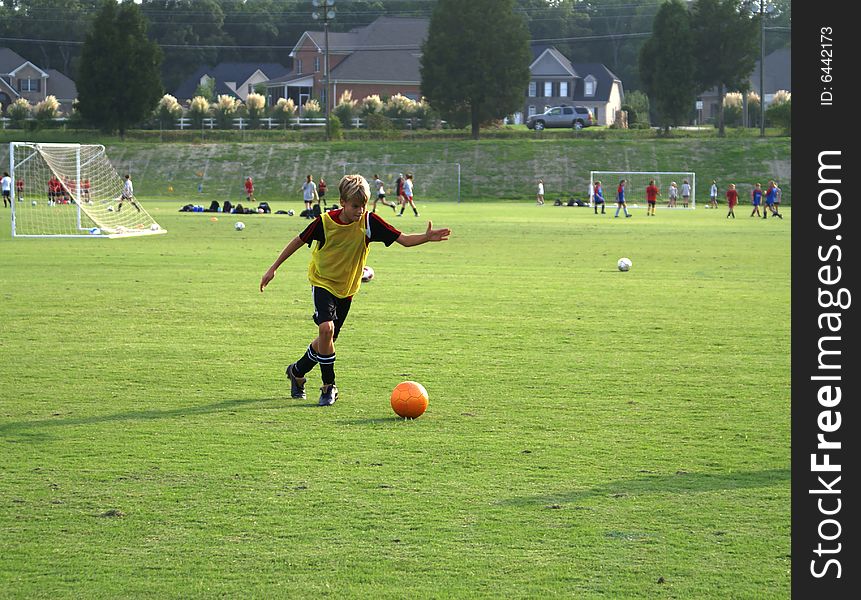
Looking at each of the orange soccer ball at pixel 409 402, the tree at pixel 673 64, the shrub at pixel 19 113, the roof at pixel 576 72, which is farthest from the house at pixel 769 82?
the orange soccer ball at pixel 409 402

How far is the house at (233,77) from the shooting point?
117812 millimetres

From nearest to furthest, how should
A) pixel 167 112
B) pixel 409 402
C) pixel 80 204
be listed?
pixel 409 402
pixel 80 204
pixel 167 112

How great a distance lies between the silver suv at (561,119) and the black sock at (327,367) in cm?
7664

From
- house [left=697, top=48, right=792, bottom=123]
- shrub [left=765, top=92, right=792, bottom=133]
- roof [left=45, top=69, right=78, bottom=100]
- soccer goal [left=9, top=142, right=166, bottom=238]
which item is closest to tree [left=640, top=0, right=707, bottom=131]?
shrub [left=765, top=92, right=792, bottom=133]

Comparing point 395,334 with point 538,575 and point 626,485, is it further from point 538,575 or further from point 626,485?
point 538,575

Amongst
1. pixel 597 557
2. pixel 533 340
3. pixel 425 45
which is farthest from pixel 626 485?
pixel 425 45

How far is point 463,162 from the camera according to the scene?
229 ft

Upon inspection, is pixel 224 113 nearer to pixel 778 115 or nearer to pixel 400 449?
pixel 778 115

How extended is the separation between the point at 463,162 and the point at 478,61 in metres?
10.6

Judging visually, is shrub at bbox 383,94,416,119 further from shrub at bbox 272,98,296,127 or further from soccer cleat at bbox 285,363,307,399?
soccer cleat at bbox 285,363,307,399

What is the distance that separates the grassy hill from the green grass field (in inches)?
1957

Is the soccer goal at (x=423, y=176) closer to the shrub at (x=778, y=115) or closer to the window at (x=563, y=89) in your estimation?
the shrub at (x=778, y=115)

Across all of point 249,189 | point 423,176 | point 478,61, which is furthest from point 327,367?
point 478,61

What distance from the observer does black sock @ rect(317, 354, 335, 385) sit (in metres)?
9.16
